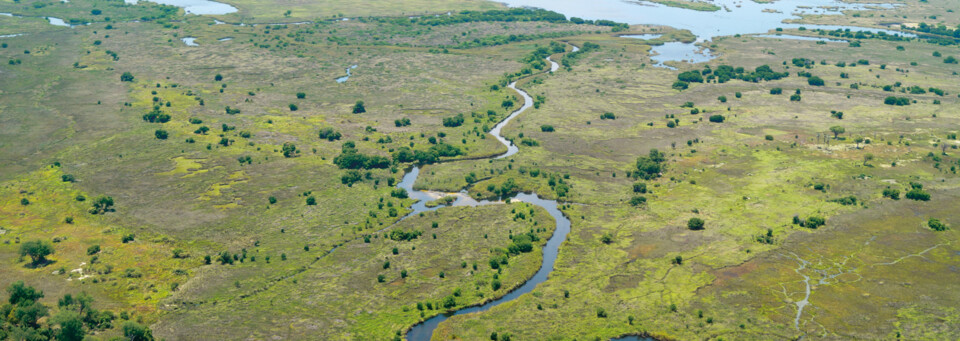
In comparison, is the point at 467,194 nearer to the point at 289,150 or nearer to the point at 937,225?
the point at 289,150

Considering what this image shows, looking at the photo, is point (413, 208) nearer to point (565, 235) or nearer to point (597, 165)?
point (565, 235)

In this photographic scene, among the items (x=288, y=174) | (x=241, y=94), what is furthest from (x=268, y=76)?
(x=288, y=174)

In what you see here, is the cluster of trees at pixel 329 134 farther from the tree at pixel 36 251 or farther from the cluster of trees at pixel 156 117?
the tree at pixel 36 251

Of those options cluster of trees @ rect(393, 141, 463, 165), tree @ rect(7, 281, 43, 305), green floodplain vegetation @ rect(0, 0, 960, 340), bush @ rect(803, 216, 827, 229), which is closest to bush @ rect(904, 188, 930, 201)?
green floodplain vegetation @ rect(0, 0, 960, 340)

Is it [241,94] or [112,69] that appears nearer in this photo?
[241,94]

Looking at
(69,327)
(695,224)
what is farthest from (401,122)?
(69,327)

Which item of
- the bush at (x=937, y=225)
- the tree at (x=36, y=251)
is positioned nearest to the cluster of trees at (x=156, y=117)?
the tree at (x=36, y=251)
